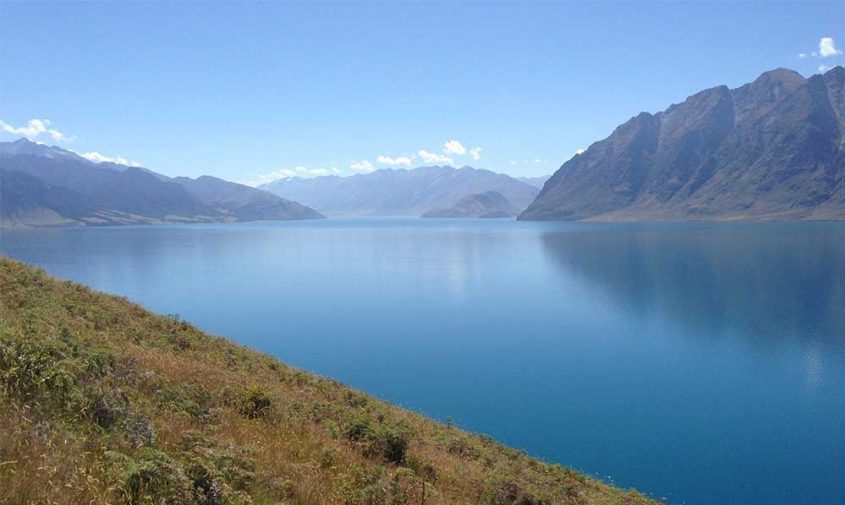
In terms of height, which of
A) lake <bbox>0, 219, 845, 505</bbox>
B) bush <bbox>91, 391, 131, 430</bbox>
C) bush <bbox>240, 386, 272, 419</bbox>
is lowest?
lake <bbox>0, 219, 845, 505</bbox>

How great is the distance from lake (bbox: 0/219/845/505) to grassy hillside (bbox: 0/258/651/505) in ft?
54.0

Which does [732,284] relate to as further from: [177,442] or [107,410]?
[107,410]

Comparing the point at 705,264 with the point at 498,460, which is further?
the point at 705,264

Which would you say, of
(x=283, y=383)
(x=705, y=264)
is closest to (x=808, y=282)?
(x=705, y=264)

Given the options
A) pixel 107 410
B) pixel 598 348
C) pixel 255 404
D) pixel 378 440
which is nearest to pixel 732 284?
pixel 598 348

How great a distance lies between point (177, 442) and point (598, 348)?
174ft

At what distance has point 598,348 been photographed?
56375 mm

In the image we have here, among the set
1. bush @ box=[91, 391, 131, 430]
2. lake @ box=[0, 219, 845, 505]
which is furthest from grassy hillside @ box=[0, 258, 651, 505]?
lake @ box=[0, 219, 845, 505]

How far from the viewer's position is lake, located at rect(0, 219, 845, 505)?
3259 cm

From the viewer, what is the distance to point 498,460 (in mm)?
21047

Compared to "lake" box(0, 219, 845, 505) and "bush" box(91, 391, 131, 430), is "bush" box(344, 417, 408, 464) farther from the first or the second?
"lake" box(0, 219, 845, 505)

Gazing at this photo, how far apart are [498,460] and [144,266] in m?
124

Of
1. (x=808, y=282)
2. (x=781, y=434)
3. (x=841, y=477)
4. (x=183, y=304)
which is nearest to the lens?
(x=841, y=477)

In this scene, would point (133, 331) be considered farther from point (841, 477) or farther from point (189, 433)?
point (841, 477)
